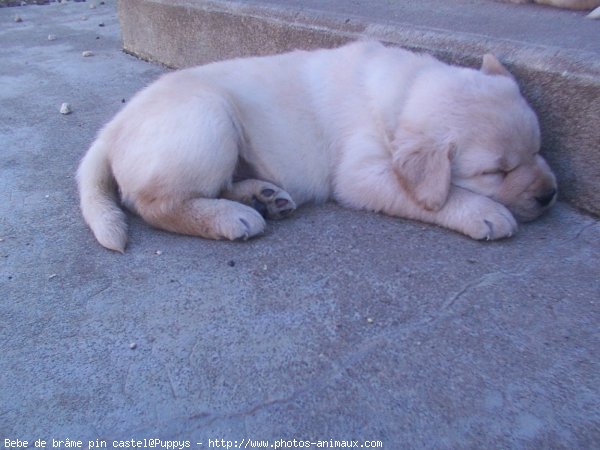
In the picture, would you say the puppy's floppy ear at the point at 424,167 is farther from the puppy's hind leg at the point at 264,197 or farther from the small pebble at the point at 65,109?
the small pebble at the point at 65,109

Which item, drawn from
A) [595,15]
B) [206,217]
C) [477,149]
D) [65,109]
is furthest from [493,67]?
[65,109]

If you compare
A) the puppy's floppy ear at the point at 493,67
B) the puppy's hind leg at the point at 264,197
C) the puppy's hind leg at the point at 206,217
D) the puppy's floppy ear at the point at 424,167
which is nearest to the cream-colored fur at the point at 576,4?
the puppy's floppy ear at the point at 493,67

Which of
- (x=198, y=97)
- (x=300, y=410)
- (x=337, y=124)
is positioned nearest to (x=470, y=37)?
(x=337, y=124)

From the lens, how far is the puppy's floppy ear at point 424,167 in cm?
266

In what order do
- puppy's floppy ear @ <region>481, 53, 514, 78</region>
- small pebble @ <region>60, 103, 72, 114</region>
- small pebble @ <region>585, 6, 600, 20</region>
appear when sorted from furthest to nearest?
small pebble @ <region>60, 103, 72, 114</region>
small pebble @ <region>585, 6, 600, 20</region>
puppy's floppy ear @ <region>481, 53, 514, 78</region>

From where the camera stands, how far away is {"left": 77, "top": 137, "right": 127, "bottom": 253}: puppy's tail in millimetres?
2660

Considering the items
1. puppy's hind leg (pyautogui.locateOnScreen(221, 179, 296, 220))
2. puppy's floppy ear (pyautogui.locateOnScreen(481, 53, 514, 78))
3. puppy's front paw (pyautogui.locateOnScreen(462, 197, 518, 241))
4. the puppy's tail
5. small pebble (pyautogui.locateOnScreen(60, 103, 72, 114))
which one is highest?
puppy's floppy ear (pyautogui.locateOnScreen(481, 53, 514, 78))

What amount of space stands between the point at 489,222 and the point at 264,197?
3.39ft

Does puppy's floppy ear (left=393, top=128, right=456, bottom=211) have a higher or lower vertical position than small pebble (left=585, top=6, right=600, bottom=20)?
lower

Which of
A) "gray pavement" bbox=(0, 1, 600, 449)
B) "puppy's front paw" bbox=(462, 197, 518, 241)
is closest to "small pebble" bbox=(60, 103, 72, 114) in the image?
"gray pavement" bbox=(0, 1, 600, 449)

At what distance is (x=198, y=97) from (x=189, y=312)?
1114 millimetres

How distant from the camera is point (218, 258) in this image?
2594 mm

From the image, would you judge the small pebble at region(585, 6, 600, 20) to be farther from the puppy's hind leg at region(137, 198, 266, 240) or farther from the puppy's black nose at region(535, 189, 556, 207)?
the puppy's hind leg at region(137, 198, 266, 240)

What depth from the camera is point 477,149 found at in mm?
2639
